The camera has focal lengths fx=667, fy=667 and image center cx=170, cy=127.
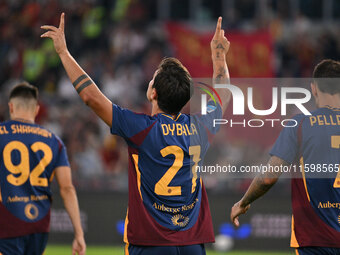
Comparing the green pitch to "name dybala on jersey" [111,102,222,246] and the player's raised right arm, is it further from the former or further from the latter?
"name dybala on jersey" [111,102,222,246]

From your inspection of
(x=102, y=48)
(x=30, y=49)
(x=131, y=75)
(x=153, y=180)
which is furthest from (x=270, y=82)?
(x=153, y=180)

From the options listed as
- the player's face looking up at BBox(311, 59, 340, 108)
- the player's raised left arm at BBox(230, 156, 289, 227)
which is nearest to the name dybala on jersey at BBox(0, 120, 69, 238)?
the player's raised left arm at BBox(230, 156, 289, 227)

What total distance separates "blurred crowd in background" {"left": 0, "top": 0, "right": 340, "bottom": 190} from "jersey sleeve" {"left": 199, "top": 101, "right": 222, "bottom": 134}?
918 centimetres

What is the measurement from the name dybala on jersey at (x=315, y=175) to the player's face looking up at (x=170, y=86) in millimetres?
983

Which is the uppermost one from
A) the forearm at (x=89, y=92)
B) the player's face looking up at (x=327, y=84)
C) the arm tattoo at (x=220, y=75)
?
the arm tattoo at (x=220, y=75)

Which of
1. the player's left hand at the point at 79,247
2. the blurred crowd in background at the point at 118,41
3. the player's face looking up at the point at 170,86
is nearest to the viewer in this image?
the player's face looking up at the point at 170,86

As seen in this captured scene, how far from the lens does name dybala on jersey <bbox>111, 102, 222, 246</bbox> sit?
5.11 m

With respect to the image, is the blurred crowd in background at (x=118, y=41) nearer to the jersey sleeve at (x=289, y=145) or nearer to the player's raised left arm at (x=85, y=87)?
the jersey sleeve at (x=289, y=145)

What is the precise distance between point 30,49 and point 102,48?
1944 millimetres

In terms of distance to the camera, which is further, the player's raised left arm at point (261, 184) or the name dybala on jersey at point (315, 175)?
the player's raised left arm at point (261, 184)

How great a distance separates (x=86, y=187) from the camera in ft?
44.0

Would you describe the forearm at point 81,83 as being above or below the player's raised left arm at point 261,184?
above

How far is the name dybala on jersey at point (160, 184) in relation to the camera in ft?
16.8

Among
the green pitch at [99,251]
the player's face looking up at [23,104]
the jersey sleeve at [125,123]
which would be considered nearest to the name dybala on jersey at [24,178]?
the player's face looking up at [23,104]
